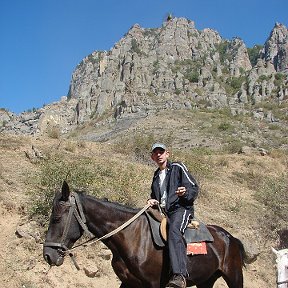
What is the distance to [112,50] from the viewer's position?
409 feet

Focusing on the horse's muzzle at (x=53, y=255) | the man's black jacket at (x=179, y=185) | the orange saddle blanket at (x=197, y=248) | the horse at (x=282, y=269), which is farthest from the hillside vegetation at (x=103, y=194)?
the horse at (x=282, y=269)

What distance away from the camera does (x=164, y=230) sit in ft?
16.6

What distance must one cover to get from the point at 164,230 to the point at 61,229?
1266mm

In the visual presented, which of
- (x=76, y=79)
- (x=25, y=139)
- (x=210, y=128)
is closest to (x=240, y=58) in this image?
(x=76, y=79)

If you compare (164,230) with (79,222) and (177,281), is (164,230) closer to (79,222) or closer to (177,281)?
(177,281)

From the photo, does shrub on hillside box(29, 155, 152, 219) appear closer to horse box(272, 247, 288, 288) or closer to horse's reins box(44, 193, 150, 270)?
horse's reins box(44, 193, 150, 270)

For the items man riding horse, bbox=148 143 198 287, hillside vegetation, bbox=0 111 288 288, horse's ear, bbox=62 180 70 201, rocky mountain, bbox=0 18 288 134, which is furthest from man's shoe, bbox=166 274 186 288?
rocky mountain, bbox=0 18 288 134

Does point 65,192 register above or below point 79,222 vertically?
above

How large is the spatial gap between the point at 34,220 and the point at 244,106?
68.4 meters

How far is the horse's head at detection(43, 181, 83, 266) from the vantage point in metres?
4.65

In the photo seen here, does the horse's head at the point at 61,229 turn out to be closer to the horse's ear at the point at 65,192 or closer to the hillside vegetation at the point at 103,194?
the horse's ear at the point at 65,192

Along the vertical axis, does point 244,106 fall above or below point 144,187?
above

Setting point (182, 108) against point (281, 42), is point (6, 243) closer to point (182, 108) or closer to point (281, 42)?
point (182, 108)

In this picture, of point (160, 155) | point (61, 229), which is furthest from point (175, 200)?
point (61, 229)
